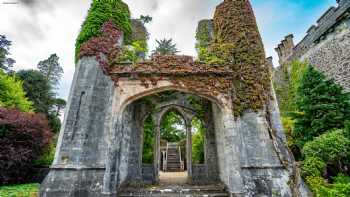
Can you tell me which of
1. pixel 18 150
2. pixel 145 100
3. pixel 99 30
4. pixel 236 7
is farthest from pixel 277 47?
pixel 18 150

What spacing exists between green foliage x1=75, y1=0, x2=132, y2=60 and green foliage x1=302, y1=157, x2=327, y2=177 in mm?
9802

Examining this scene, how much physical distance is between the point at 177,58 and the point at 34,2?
573cm

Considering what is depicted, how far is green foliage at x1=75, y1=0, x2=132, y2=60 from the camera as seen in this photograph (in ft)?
29.7

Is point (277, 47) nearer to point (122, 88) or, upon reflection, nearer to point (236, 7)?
point (236, 7)

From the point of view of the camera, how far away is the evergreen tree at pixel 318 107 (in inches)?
361

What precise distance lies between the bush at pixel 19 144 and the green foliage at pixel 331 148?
12627mm

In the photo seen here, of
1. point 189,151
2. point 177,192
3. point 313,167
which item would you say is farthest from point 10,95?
point 313,167

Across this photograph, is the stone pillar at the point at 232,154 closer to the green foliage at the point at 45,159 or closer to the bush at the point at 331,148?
the bush at the point at 331,148

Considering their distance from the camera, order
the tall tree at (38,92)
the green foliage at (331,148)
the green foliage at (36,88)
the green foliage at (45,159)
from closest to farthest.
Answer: the green foliage at (331,148)
the green foliage at (45,159)
the tall tree at (38,92)
the green foliage at (36,88)

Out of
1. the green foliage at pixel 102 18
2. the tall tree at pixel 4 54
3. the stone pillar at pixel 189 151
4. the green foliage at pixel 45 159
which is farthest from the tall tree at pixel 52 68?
the stone pillar at pixel 189 151

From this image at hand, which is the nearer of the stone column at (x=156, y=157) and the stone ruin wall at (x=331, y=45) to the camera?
the stone column at (x=156, y=157)

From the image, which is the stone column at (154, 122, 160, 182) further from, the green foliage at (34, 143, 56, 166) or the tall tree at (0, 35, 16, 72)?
the tall tree at (0, 35, 16, 72)

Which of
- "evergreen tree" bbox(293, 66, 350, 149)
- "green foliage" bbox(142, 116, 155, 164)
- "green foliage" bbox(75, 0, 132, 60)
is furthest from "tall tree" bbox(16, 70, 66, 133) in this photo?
"evergreen tree" bbox(293, 66, 350, 149)

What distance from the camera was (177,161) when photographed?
15.3 meters
